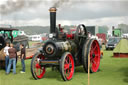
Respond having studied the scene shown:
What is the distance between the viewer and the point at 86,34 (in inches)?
324

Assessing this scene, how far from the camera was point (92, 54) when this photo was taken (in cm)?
802

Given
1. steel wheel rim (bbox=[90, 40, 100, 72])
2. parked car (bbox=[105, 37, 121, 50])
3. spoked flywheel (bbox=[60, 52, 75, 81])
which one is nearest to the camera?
spoked flywheel (bbox=[60, 52, 75, 81])

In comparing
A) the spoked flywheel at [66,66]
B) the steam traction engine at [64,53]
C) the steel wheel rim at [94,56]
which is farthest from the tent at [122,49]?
the spoked flywheel at [66,66]

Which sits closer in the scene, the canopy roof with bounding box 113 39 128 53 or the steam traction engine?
the steam traction engine

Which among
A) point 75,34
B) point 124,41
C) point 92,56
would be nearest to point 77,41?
point 75,34

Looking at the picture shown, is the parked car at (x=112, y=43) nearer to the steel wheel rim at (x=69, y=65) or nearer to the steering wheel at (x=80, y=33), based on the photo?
the steering wheel at (x=80, y=33)

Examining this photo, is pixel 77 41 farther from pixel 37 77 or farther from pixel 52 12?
pixel 37 77

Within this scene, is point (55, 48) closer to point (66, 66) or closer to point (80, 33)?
point (66, 66)

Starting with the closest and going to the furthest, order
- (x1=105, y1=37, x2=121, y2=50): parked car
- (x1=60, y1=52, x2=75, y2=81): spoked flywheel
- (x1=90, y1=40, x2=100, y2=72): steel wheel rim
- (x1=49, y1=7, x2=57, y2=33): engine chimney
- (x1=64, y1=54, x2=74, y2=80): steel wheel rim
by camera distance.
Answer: (x1=60, y1=52, x2=75, y2=81): spoked flywheel, (x1=64, y1=54, x2=74, y2=80): steel wheel rim, (x1=49, y1=7, x2=57, y2=33): engine chimney, (x1=90, y1=40, x2=100, y2=72): steel wheel rim, (x1=105, y1=37, x2=121, y2=50): parked car

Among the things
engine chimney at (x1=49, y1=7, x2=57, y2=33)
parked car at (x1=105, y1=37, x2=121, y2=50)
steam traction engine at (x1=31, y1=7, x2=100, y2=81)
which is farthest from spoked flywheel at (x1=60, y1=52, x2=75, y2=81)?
parked car at (x1=105, y1=37, x2=121, y2=50)

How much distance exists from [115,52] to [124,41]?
0.88 metres

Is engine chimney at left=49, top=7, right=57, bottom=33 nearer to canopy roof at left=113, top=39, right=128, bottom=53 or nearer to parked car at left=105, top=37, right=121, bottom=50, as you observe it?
canopy roof at left=113, top=39, right=128, bottom=53

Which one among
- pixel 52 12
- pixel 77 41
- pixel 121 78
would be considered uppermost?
pixel 52 12

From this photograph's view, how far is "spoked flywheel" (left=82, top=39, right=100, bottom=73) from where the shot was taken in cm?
747
